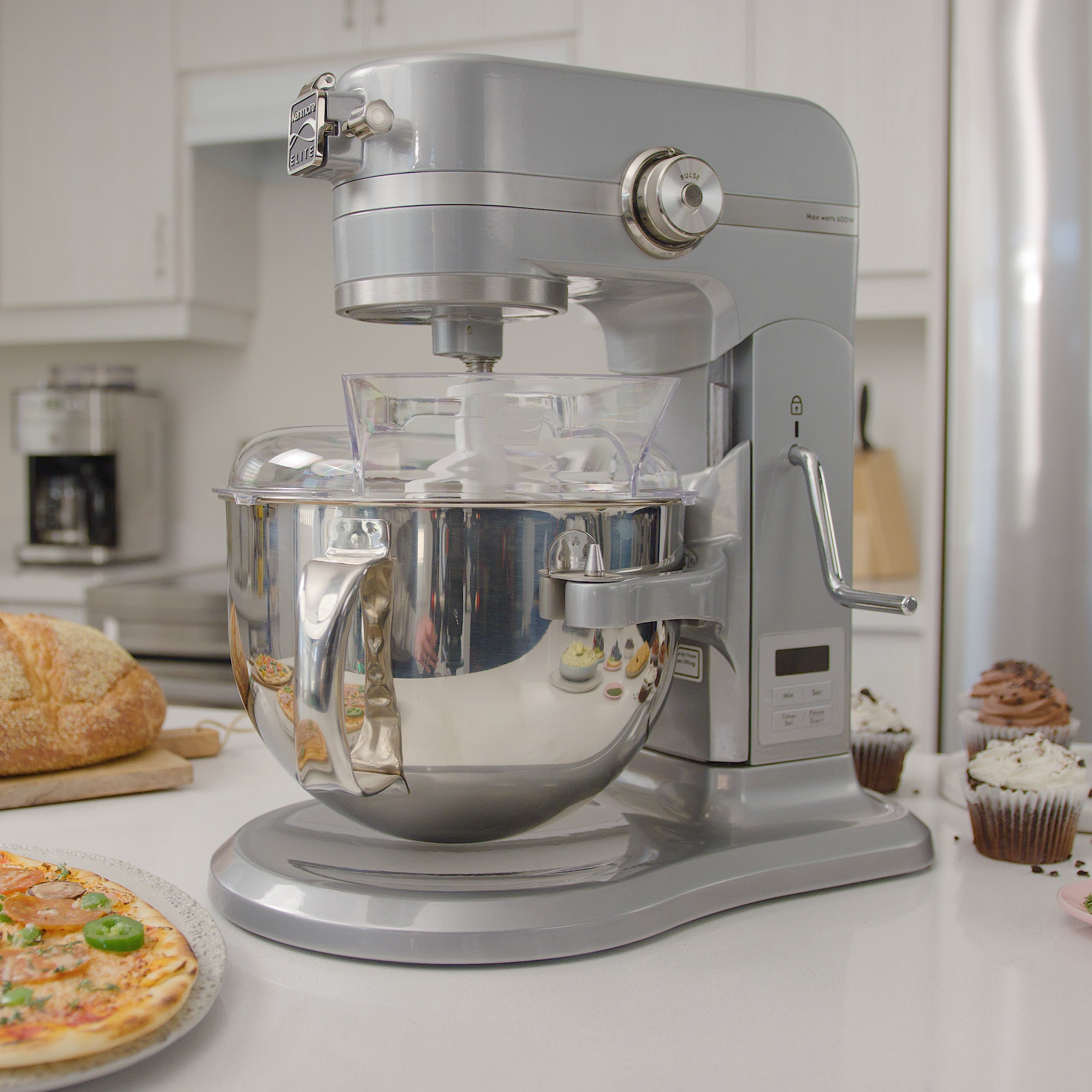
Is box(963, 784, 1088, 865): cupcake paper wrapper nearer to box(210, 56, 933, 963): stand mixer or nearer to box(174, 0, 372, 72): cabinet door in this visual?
box(210, 56, 933, 963): stand mixer

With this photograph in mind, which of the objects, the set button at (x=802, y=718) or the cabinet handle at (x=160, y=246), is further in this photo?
the cabinet handle at (x=160, y=246)

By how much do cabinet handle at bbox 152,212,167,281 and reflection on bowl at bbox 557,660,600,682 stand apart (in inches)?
98.7

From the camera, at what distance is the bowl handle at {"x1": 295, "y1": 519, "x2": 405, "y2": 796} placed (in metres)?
0.58

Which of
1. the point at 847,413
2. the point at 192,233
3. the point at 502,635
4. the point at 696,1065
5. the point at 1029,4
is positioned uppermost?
the point at 1029,4

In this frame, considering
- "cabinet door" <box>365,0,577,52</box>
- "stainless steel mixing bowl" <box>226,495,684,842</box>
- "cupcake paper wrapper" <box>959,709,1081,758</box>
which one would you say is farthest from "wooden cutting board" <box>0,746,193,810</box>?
"cabinet door" <box>365,0,577,52</box>

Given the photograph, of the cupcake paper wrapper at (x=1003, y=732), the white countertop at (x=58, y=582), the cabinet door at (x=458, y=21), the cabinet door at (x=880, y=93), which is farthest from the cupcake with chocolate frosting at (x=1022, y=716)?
the white countertop at (x=58, y=582)

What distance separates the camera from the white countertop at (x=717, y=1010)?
0.51m

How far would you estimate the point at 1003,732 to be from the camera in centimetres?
96

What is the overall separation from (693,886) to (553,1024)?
0.15 meters

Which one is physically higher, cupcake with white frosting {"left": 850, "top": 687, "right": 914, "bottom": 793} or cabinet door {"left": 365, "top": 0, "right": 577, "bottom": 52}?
cabinet door {"left": 365, "top": 0, "right": 577, "bottom": 52}

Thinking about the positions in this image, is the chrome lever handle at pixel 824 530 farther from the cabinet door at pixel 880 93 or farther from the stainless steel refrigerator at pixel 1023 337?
the cabinet door at pixel 880 93

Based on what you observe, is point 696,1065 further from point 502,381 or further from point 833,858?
point 502,381

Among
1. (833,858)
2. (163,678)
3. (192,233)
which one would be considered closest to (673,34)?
(192,233)

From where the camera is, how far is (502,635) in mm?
626
